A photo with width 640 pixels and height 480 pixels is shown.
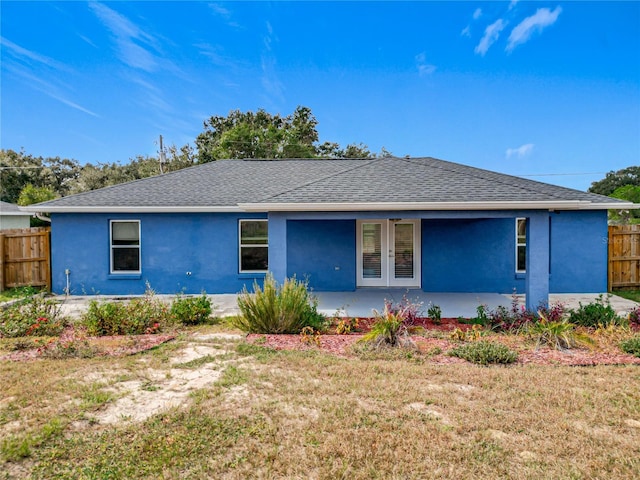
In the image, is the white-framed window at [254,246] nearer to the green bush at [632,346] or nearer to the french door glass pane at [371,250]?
the french door glass pane at [371,250]

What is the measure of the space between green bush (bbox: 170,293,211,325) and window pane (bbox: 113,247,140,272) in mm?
4397

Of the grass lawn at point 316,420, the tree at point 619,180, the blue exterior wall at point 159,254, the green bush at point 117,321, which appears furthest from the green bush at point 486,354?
the tree at point 619,180

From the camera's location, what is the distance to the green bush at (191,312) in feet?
26.5

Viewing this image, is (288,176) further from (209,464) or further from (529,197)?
(209,464)

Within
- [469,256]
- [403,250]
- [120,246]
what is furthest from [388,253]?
[120,246]

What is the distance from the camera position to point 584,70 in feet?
59.6

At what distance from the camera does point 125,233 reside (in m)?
11.7

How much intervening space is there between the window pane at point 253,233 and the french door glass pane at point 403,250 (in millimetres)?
4160

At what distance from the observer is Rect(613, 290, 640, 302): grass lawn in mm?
10714

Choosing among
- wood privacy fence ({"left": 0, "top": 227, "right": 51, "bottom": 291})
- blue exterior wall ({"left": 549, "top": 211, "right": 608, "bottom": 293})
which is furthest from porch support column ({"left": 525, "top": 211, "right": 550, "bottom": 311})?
wood privacy fence ({"left": 0, "top": 227, "right": 51, "bottom": 291})

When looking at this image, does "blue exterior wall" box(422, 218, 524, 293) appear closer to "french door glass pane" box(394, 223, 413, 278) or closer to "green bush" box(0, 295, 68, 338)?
"french door glass pane" box(394, 223, 413, 278)

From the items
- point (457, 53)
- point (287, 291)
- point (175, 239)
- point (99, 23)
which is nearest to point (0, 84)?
point (99, 23)

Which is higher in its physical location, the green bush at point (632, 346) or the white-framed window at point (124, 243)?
the white-framed window at point (124, 243)

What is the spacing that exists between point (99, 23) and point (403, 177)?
520 inches
